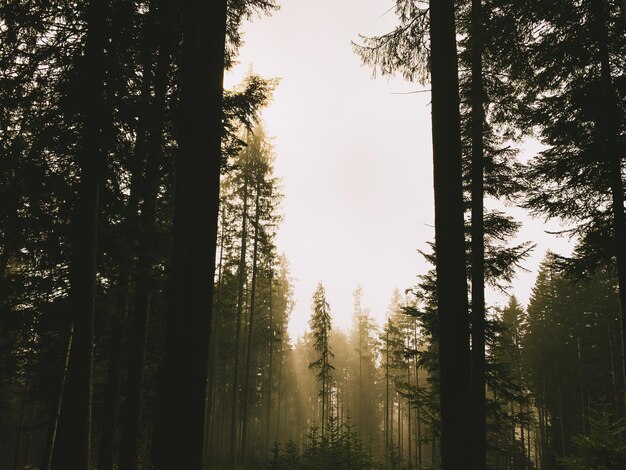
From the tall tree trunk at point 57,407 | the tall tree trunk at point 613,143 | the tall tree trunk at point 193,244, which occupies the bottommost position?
the tall tree trunk at point 57,407

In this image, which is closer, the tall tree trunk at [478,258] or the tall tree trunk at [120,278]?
the tall tree trunk at [120,278]

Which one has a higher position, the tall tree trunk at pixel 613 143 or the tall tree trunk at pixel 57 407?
the tall tree trunk at pixel 613 143

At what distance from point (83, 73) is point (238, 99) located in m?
3.19

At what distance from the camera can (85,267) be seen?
596cm

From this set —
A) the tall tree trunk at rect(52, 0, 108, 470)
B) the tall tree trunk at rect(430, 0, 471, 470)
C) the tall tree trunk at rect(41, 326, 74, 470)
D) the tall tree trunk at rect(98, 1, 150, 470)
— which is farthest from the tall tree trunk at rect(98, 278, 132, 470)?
the tall tree trunk at rect(430, 0, 471, 470)

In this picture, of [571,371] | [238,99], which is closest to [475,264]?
[238,99]

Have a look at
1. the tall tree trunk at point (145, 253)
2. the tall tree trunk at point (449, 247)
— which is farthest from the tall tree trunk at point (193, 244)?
the tall tree trunk at point (145, 253)

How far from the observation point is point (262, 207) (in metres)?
22.1

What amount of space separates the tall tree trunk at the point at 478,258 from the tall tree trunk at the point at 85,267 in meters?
7.76

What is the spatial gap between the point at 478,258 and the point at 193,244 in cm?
803

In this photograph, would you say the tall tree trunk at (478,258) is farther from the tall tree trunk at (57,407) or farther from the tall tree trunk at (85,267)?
the tall tree trunk at (57,407)

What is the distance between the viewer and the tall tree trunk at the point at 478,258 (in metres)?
8.62

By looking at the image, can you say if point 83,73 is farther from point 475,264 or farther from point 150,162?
point 475,264

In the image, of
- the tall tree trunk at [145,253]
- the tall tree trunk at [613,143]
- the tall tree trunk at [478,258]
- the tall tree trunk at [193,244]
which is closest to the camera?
A: the tall tree trunk at [193,244]
